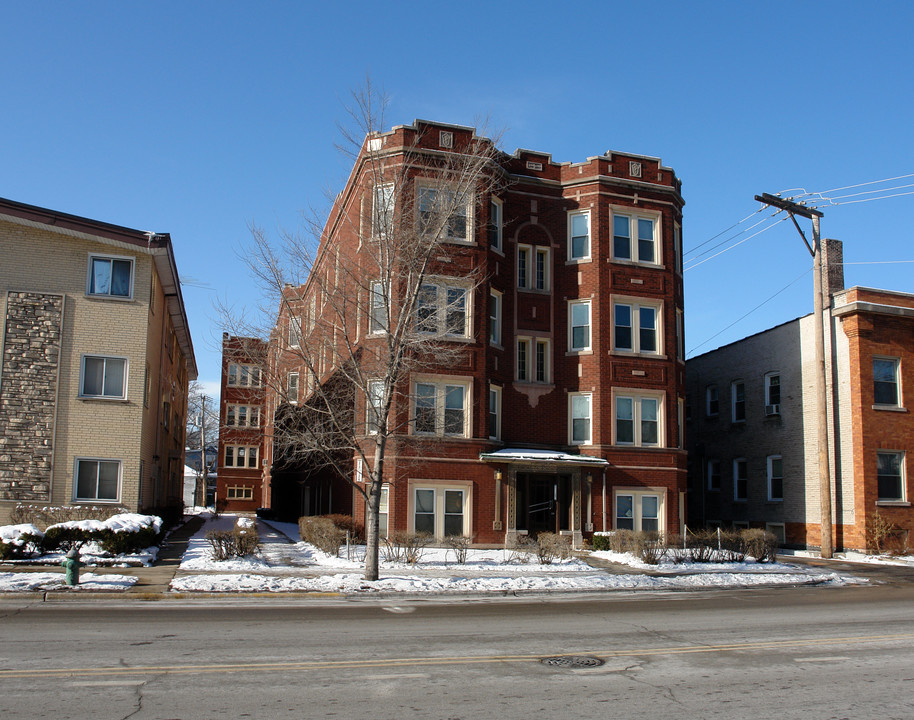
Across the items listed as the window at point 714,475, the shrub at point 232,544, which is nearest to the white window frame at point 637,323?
the window at point 714,475

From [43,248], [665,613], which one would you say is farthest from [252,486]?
[665,613]

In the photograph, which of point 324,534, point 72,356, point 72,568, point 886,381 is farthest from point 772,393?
point 72,568

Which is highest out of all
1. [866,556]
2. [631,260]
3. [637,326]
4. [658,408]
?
[631,260]

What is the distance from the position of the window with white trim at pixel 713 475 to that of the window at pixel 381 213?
75.8 feet

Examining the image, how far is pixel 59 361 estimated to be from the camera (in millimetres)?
23891

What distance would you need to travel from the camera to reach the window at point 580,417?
28953 mm

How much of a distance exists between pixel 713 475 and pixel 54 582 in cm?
2849

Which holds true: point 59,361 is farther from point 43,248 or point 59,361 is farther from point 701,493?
point 701,493

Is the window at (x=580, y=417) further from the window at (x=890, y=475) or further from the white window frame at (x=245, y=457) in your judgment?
the white window frame at (x=245, y=457)

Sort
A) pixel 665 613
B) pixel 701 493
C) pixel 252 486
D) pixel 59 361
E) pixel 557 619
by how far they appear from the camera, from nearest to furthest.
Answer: pixel 557 619 → pixel 665 613 → pixel 59 361 → pixel 701 493 → pixel 252 486

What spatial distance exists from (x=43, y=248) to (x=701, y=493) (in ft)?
93.7

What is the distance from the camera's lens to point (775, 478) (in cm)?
3259

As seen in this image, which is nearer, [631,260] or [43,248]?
[43,248]

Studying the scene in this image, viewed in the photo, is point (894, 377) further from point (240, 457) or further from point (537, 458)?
point (240, 457)
